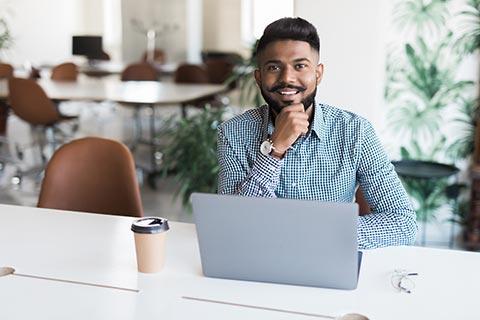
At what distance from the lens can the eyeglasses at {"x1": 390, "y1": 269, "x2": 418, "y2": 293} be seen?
151 cm

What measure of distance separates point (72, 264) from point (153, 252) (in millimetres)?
254

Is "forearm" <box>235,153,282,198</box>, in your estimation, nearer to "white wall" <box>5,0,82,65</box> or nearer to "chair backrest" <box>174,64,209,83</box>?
"chair backrest" <box>174,64,209,83</box>

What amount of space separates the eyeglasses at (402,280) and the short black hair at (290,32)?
2.25 feet

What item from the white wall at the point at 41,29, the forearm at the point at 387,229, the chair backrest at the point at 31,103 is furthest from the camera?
the white wall at the point at 41,29

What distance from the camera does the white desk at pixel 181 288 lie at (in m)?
1.39

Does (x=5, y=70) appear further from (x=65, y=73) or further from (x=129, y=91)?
(x=129, y=91)

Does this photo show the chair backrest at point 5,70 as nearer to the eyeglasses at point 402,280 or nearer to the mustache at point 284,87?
the mustache at point 284,87

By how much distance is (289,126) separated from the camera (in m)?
1.76

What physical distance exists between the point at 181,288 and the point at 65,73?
6184 millimetres

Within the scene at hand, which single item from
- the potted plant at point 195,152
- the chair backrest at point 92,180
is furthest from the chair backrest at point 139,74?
the chair backrest at point 92,180

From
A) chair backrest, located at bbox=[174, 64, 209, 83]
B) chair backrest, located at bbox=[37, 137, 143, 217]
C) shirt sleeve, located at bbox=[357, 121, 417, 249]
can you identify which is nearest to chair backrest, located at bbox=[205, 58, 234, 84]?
chair backrest, located at bbox=[174, 64, 209, 83]

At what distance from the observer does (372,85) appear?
3.16m

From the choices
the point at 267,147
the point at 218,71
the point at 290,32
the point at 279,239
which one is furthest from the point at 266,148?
the point at 218,71

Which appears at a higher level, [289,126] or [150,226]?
[289,126]
